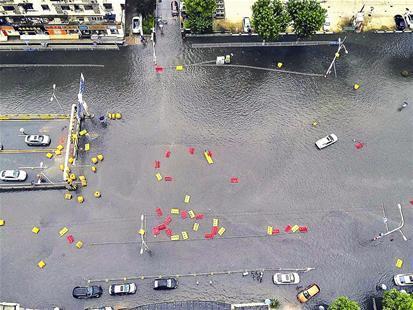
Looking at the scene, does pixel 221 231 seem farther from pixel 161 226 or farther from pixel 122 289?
pixel 122 289

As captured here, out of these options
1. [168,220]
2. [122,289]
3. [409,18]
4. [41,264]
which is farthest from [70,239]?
[409,18]

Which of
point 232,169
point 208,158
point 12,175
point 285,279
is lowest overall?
point 285,279

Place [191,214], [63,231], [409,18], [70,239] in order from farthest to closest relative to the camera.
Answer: [409,18] → [191,214] → [63,231] → [70,239]

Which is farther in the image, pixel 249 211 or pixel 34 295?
pixel 249 211

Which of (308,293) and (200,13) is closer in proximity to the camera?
(308,293)

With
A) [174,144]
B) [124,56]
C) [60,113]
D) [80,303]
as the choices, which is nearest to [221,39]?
[124,56]

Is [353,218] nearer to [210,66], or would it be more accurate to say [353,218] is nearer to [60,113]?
[210,66]

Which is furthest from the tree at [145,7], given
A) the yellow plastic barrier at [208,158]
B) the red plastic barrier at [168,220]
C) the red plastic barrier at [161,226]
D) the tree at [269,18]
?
the red plastic barrier at [161,226]

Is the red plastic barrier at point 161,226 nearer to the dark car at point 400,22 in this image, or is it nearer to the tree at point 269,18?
the tree at point 269,18
